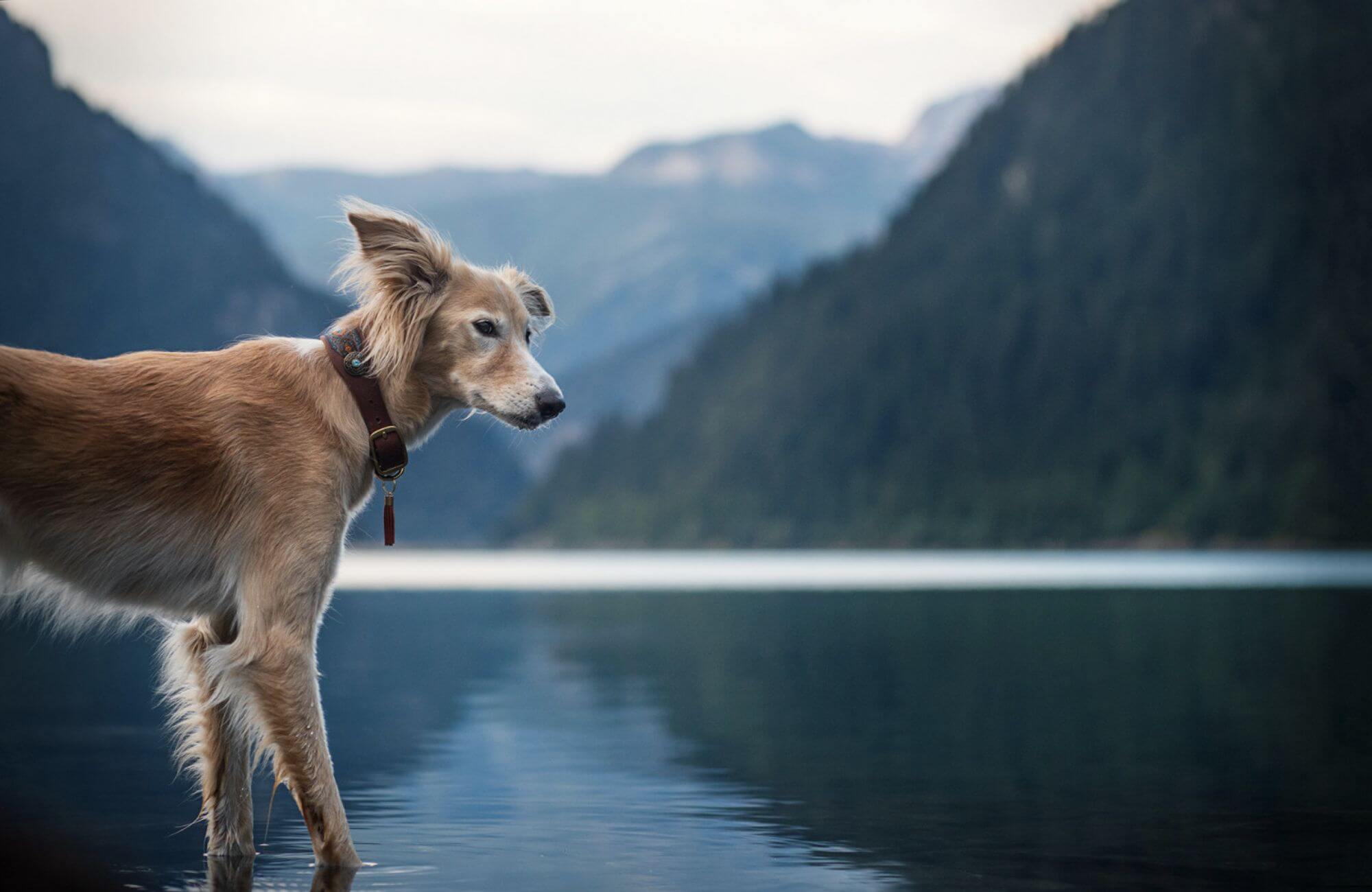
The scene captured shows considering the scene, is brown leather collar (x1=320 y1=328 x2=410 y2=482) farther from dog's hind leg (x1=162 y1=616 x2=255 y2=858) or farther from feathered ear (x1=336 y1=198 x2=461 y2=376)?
dog's hind leg (x1=162 y1=616 x2=255 y2=858)

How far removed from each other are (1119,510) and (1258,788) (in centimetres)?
17609

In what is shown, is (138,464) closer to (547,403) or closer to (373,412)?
(373,412)

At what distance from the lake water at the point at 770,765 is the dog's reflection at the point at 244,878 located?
0.06m

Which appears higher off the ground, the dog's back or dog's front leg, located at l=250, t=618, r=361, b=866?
the dog's back

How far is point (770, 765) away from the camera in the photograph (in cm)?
1462

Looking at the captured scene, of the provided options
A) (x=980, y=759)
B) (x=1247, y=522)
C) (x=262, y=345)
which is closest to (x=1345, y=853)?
(x=980, y=759)

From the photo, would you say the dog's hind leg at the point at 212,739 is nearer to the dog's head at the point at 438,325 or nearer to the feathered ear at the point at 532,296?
the dog's head at the point at 438,325

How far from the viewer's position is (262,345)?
953 centimetres

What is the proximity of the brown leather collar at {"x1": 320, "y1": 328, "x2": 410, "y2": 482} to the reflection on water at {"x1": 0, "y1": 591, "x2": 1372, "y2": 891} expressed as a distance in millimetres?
2215

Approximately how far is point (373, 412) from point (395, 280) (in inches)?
30.4

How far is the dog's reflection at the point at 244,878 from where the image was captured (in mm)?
8875

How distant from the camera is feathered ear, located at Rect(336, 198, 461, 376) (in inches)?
374

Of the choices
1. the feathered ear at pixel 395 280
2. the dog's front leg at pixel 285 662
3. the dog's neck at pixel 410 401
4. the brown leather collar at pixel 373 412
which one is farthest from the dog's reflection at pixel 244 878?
the feathered ear at pixel 395 280

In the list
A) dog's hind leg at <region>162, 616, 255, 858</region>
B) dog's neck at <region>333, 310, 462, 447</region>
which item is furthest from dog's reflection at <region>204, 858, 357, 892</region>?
dog's neck at <region>333, 310, 462, 447</region>
